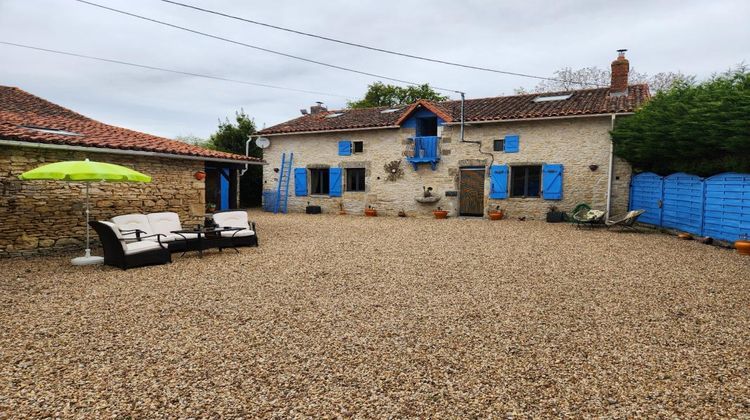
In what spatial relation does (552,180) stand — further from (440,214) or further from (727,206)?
(727,206)

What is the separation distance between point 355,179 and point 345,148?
136 centimetres

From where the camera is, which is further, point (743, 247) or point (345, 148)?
point (345, 148)

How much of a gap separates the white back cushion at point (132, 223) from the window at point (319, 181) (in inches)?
427

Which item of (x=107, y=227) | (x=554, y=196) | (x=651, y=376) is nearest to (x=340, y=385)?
(x=651, y=376)

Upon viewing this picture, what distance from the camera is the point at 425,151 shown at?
1612 centimetres

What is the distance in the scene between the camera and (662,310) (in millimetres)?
4531

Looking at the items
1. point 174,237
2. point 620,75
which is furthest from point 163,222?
point 620,75

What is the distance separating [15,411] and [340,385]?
199 cm

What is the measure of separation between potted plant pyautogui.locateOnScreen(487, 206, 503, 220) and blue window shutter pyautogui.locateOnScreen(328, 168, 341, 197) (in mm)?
6291

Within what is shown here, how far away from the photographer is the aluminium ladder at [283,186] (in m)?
18.6

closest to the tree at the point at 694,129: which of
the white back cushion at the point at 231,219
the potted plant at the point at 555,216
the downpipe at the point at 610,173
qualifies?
the downpipe at the point at 610,173

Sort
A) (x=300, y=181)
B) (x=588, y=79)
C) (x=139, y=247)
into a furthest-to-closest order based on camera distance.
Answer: (x=588, y=79)
(x=300, y=181)
(x=139, y=247)

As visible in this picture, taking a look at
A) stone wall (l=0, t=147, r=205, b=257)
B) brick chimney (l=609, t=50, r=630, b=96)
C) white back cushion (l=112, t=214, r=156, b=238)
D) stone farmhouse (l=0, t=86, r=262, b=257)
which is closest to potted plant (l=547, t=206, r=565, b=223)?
brick chimney (l=609, t=50, r=630, b=96)

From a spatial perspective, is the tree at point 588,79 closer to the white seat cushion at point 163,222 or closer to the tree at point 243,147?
the tree at point 243,147
